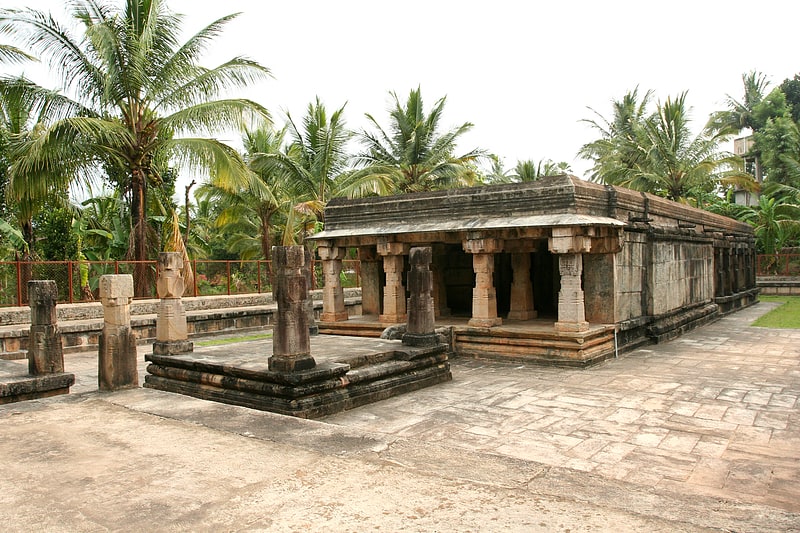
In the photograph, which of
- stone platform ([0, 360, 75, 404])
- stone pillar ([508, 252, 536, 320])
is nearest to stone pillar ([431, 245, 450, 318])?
stone pillar ([508, 252, 536, 320])

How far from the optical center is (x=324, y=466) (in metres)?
4.33

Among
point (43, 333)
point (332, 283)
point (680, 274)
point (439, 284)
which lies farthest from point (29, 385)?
point (680, 274)

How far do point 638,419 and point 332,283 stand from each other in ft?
24.9

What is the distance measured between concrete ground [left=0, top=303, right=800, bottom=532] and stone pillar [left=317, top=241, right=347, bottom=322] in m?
4.83

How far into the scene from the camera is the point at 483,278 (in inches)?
434

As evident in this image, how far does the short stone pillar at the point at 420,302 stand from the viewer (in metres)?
8.95

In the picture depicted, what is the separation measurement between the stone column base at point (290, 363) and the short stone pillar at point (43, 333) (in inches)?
104

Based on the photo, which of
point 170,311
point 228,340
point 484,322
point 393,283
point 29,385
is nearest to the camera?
point 29,385

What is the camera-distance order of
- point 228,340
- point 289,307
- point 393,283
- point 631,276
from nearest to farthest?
1. point 289,307
2. point 631,276
3. point 393,283
4. point 228,340

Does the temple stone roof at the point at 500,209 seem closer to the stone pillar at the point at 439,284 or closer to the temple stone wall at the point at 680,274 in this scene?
the temple stone wall at the point at 680,274

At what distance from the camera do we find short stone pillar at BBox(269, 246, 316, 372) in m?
6.67

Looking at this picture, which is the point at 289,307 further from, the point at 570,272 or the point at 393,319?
the point at 393,319

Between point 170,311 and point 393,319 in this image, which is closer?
point 170,311

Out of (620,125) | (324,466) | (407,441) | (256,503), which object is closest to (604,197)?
(407,441)
